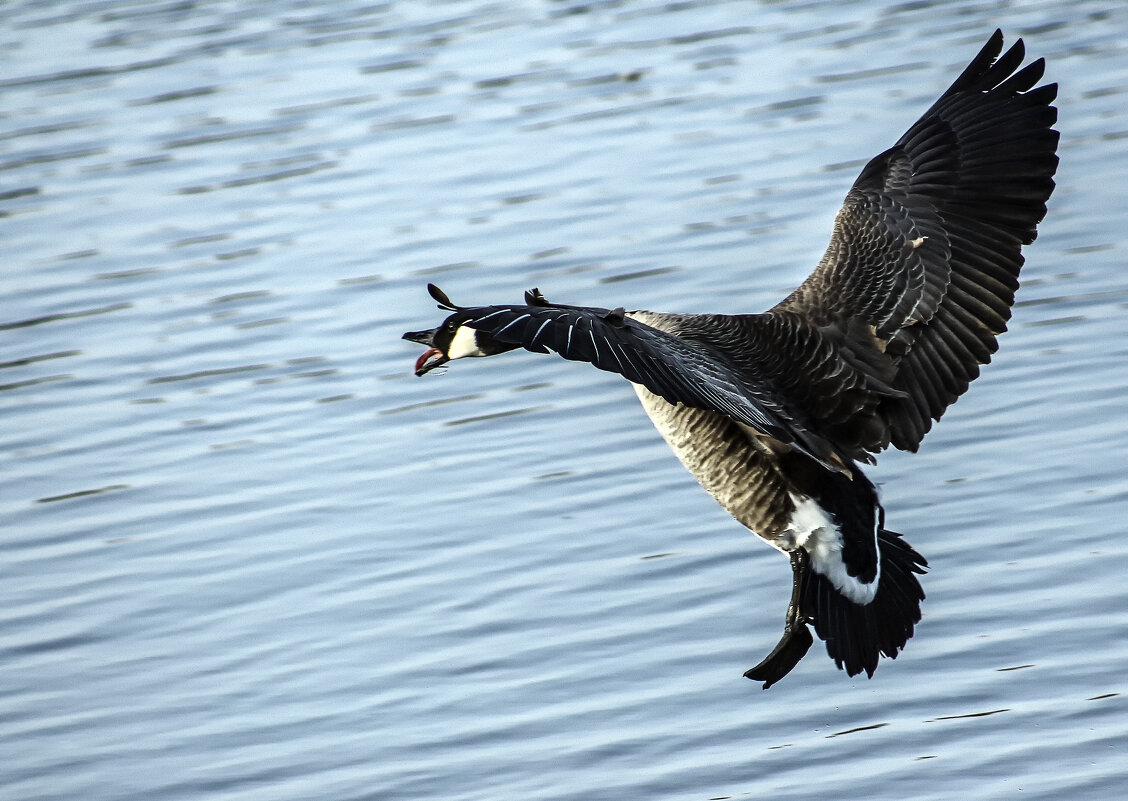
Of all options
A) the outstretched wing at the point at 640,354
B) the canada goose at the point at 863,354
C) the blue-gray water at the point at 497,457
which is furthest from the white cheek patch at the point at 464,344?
the blue-gray water at the point at 497,457

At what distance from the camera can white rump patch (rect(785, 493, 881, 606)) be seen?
238 inches

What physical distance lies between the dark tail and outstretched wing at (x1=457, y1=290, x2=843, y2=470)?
646 mm

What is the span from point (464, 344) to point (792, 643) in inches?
65.0

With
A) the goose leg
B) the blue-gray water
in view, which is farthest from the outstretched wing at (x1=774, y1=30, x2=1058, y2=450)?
the blue-gray water

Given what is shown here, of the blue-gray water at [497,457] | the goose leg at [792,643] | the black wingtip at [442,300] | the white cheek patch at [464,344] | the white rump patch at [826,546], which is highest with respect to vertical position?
the black wingtip at [442,300]

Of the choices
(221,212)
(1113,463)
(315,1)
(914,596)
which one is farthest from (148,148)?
(914,596)

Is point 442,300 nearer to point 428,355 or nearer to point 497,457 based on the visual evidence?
point 428,355

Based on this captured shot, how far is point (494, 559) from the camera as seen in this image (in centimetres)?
776

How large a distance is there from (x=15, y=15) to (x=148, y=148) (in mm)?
5743

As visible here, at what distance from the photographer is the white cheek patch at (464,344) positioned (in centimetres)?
544

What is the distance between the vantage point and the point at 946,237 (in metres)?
6.61

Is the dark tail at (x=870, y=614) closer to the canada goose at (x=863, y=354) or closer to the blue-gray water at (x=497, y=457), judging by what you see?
the canada goose at (x=863, y=354)

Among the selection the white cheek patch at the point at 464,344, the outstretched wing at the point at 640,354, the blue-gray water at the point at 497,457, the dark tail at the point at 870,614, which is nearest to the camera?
the outstretched wing at the point at 640,354

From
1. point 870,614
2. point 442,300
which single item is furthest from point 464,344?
point 870,614
